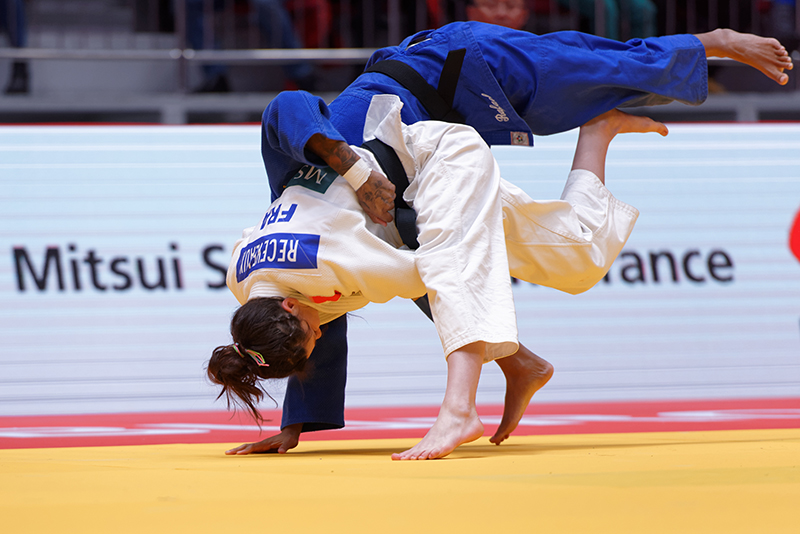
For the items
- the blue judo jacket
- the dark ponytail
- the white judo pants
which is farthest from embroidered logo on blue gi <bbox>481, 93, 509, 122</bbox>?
the dark ponytail

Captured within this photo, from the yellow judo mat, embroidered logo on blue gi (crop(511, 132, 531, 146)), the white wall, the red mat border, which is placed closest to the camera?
the yellow judo mat

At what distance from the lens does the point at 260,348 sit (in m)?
1.65

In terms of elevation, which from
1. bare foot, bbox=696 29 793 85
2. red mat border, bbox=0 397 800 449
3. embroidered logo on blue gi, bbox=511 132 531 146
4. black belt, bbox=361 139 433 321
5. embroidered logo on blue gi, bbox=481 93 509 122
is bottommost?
red mat border, bbox=0 397 800 449

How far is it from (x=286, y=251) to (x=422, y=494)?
0.79 m

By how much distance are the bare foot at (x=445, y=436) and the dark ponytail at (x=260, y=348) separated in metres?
0.35

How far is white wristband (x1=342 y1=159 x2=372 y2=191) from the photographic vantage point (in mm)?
1661

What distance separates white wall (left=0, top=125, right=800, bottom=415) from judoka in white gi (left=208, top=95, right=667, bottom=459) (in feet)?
5.35

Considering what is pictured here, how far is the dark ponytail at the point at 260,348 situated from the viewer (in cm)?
164

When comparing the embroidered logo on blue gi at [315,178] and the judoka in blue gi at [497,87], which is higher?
the judoka in blue gi at [497,87]

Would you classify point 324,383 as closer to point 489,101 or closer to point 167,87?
point 489,101

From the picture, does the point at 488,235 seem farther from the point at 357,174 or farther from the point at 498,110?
the point at 498,110

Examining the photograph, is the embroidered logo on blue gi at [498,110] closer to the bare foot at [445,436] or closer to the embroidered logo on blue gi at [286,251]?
the embroidered logo on blue gi at [286,251]

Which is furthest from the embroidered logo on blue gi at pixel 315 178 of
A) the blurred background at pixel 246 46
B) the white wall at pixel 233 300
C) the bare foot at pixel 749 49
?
the blurred background at pixel 246 46

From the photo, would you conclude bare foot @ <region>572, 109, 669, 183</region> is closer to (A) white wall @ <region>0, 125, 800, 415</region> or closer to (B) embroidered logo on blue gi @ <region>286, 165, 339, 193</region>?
(B) embroidered logo on blue gi @ <region>286, 165, 339, 193</region>
